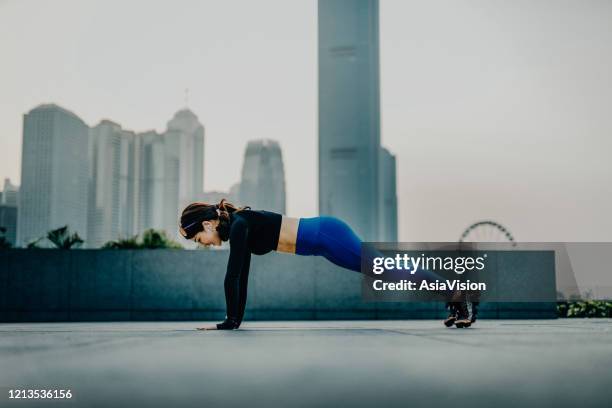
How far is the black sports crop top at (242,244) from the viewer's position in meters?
5.17

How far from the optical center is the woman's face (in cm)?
530

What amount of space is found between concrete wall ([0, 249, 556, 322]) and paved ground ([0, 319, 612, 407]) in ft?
23.3

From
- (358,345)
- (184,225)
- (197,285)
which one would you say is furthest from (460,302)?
(197,285)

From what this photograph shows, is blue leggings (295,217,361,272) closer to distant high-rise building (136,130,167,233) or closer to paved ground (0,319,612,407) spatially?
paved ground (0,319,612,407)

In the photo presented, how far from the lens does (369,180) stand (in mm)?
112688

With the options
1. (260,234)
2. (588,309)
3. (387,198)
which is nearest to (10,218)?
(387,198)

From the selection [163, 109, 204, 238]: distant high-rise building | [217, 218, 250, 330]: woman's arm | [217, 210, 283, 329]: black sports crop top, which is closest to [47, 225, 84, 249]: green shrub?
[217, 210, 283, 329]: black sports crop top

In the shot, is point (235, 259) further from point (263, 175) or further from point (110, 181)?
point (263, 175)

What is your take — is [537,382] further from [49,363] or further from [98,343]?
[98,343]

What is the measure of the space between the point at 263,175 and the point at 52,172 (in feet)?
172

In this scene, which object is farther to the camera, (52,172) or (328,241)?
(52,172)

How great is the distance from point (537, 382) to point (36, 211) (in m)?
135

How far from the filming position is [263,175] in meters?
160

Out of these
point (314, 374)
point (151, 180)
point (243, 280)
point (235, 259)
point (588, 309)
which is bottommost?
point (588, 309)
